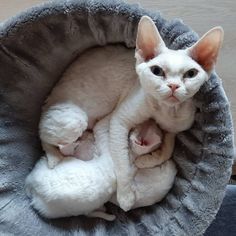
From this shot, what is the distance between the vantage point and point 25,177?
1150mm

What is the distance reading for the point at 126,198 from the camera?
1097mm

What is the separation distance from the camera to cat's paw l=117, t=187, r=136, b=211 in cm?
110

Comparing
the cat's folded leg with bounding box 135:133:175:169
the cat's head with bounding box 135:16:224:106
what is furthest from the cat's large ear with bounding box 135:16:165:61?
the cat's folded leg with bounding box 135:133:175:169

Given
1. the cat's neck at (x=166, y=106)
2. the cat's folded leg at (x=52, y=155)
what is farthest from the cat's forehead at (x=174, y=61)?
the cat's folded leg at (x=52, y=155)

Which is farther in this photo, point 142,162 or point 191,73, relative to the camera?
point 142,162

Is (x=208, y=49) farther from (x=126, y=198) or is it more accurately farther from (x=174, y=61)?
(x=126, y=198)

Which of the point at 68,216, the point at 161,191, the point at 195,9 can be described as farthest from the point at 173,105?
the point at 195,9

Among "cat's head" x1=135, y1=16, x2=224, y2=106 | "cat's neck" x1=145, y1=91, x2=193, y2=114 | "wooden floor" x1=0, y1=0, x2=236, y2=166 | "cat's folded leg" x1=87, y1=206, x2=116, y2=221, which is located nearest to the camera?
"cat's head" x1=135, y1=16, x2=224, y2=106

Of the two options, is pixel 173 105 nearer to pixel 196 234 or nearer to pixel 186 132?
pixel 186 132

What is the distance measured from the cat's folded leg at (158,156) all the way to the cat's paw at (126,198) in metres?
0.06

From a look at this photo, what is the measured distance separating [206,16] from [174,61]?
0.52 meters

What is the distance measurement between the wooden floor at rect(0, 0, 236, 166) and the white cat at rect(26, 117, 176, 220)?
36 centimetres

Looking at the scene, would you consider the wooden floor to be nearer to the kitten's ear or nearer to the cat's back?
the cat's back

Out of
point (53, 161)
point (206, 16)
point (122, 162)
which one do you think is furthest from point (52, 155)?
point (206, 16)
